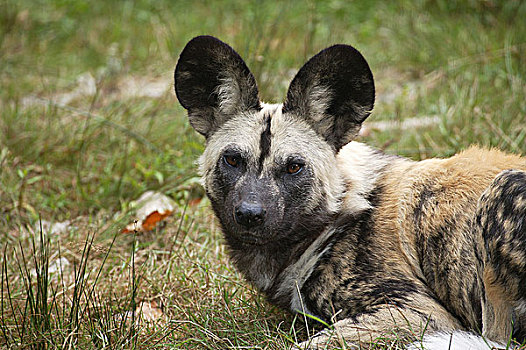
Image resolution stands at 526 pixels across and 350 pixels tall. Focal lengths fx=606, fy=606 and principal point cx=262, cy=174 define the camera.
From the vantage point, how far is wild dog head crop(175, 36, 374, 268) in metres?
3.12

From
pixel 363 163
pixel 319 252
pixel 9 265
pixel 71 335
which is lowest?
pixel 9 265

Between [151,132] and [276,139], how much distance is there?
7.41 feet

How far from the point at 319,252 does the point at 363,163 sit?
1.94 ft

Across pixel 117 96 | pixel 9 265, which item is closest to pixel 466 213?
pixel 9 265

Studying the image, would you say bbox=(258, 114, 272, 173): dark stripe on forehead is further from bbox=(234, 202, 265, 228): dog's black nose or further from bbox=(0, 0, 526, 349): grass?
bbox=(0, 0, 526, 349): grass

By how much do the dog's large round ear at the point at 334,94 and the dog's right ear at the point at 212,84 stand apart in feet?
0.86

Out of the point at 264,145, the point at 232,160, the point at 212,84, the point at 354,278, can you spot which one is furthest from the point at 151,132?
the point at 354,278

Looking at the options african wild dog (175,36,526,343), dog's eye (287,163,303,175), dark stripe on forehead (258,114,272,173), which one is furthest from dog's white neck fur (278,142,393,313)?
dark stripe on forehead (258,114,272,173)

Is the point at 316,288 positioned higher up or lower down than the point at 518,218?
lower down

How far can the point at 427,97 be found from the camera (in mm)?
5855

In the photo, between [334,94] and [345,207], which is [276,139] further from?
[345,207]

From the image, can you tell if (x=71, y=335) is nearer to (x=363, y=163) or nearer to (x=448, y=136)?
(x=363, y=163)

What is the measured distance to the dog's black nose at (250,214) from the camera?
2.99m

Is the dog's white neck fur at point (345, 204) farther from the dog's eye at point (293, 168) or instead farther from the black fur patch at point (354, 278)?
the dog's eye at point (293, 168)
